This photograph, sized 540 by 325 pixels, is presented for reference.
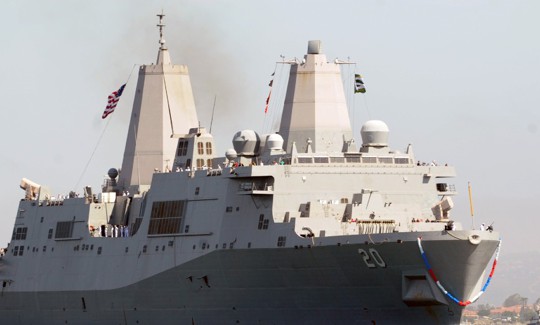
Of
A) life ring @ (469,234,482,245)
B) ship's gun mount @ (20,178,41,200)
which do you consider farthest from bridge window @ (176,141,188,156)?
life ring @ (469,234,482,245)

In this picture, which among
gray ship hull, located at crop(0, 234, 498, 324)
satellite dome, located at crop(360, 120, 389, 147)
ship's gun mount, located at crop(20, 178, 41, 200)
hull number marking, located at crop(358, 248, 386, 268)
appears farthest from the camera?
ship's gun mount, located at crop(20, 178, 41, 200)

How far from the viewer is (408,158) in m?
63.4

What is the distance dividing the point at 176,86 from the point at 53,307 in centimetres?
1288

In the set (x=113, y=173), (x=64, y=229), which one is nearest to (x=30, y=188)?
(x=113, y=173)

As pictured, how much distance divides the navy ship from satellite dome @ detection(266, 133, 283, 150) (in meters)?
0.13

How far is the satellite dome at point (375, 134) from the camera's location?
6322 centimetres

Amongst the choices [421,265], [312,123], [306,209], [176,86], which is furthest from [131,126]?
[421,265]

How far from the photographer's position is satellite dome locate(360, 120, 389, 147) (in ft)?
207

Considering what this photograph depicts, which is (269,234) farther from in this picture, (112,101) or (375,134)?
(112,101)

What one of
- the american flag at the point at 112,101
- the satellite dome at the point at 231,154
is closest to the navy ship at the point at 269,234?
the satellite dome at the point at 231,154

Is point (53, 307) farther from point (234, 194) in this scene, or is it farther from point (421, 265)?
point (421, 265)

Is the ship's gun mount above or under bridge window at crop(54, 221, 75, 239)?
above

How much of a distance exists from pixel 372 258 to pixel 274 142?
366 inches

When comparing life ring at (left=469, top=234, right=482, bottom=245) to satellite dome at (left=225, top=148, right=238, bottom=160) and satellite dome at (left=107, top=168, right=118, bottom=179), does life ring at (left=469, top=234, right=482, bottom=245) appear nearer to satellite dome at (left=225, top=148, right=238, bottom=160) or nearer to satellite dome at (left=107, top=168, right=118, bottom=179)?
satellite dome at (left=225, top=148, right=238, bottom=160)
